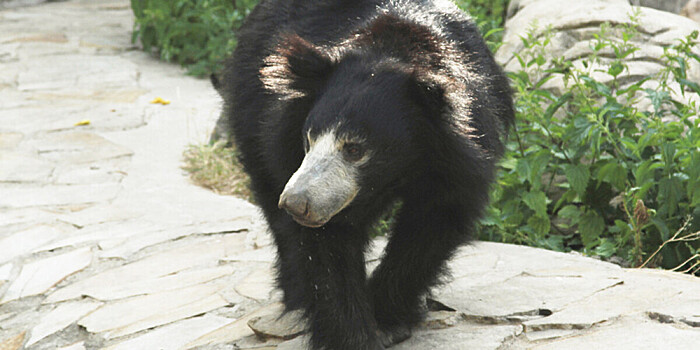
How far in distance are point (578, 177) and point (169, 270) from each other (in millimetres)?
1988

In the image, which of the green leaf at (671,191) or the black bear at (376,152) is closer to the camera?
the black bear at (376,152)

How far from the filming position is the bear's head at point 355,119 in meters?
2.27

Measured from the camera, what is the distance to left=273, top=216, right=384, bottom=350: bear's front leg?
2.49 m

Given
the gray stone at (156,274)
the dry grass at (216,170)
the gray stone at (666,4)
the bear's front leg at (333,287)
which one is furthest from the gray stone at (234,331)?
the gray stone at (666,4)

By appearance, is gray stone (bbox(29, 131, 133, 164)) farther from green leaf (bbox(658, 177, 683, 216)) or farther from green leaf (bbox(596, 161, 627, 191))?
green leaf (bbox(658, 177, 683, 216))

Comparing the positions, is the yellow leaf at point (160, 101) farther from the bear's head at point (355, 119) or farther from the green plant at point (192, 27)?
the bear's head at point (355, 119)

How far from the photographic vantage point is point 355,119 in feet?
7.67

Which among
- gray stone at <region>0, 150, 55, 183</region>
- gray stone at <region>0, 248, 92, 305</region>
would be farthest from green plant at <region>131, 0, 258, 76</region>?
gray stone at <region>0, 248, 92, 305</region>

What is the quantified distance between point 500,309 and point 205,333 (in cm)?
110

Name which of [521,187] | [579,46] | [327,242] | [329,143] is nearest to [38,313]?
[327,242]

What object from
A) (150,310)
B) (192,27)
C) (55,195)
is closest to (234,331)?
(150,310)

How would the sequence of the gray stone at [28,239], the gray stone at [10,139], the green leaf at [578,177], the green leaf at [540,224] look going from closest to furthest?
the green leaf at [578,177]
the green leaf at [540,224]
the gray stone at [28,239]
the gray stone at [10,139]

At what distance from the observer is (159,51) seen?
28.5ft

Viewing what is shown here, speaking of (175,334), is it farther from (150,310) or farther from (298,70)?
(298,70)
